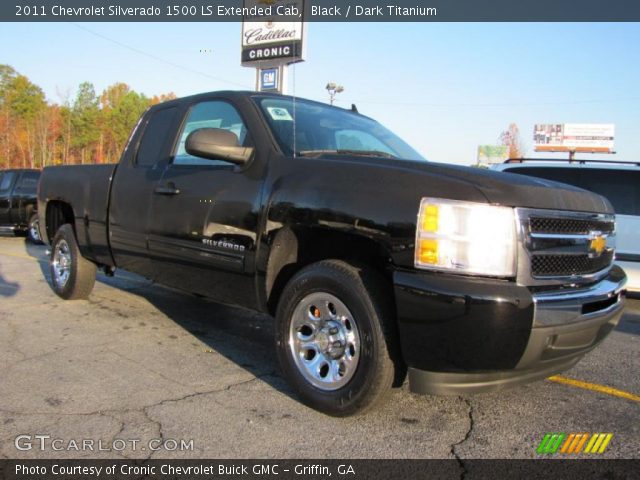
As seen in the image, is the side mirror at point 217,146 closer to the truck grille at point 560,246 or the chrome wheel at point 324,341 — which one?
the chrome wheel at point 324,341

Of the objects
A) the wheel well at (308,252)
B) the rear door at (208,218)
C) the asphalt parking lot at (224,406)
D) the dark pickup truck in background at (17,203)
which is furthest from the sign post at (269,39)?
the wheel well at (308,252)

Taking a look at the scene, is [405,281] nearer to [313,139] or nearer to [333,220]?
[333,220]

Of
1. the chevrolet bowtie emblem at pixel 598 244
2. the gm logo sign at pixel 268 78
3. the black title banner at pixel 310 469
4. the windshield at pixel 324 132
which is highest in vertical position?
Result: the gm logo sign at pixel 268 78

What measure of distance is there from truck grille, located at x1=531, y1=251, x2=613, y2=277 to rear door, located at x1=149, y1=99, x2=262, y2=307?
1670 millimetres

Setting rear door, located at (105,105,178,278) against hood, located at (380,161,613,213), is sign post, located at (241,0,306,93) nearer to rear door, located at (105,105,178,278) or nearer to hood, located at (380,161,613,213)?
rear door, located at (105,105,178,278)

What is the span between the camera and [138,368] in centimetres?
377

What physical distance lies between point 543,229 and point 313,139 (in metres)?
1.70

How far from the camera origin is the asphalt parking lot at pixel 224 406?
2.71 m

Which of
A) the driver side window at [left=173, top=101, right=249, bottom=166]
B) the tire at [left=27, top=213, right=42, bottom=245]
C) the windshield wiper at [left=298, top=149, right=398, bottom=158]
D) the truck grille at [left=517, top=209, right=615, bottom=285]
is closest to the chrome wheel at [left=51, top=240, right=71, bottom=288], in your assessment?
the driver side window at [left=173, top=101, right=249, bottom=166]

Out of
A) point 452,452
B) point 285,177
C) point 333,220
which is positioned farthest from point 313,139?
point 452,452

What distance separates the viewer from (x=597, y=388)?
11.9 feet

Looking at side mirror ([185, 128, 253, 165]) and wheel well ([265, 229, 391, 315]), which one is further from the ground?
side mirror ([185, 128, 253, 165])

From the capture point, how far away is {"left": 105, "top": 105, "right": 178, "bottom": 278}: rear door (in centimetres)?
447

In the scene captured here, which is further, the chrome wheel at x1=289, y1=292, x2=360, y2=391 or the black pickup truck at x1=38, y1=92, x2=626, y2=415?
the chrome wheel at x1=289, y1=292, x2=360, y2=391
